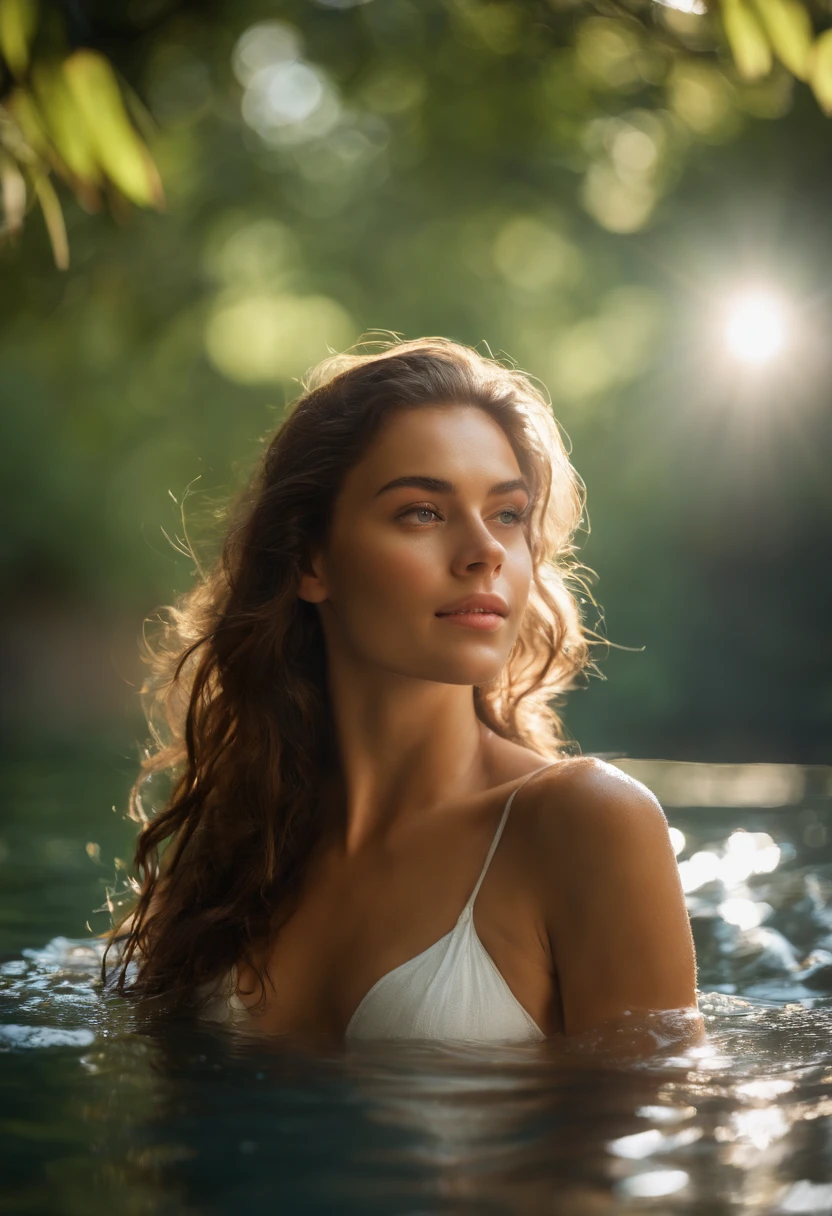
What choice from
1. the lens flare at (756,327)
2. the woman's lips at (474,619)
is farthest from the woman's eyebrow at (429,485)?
the lens flare at (756,327)

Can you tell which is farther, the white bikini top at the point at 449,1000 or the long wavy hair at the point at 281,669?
the long wavy hair at the point at 281,669

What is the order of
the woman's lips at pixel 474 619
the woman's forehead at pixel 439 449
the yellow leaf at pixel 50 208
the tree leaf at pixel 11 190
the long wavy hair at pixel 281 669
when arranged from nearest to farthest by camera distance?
the yellow leaf at pixel 50 208 → the tree leaf at pixel 11 190 → the woman's lips at pixel 474 619 → the woman's forehead at pixel 439 449 → the long wavy hair at pixel 281 669

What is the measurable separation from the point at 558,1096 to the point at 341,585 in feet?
4.37

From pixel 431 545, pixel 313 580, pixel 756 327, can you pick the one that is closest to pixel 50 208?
pixel 431 545

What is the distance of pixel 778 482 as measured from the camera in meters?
13.9

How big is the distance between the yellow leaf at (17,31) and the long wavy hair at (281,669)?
5.26 ft

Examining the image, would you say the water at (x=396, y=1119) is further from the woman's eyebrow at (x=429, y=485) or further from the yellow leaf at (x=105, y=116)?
the yellow leaf at (x=105, y=116)

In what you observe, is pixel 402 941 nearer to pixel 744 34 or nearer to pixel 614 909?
pixel 614 909

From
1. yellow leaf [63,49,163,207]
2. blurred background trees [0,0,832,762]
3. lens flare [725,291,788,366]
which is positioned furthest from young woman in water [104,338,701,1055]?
lens flare [725,291,788,366]

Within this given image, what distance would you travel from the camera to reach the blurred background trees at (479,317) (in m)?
12.8

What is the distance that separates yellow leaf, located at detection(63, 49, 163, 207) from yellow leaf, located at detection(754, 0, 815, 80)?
33.0 inches

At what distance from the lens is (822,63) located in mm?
1897

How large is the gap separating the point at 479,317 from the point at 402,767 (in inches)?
689

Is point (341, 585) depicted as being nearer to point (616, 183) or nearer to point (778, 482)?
point (778, 482)
